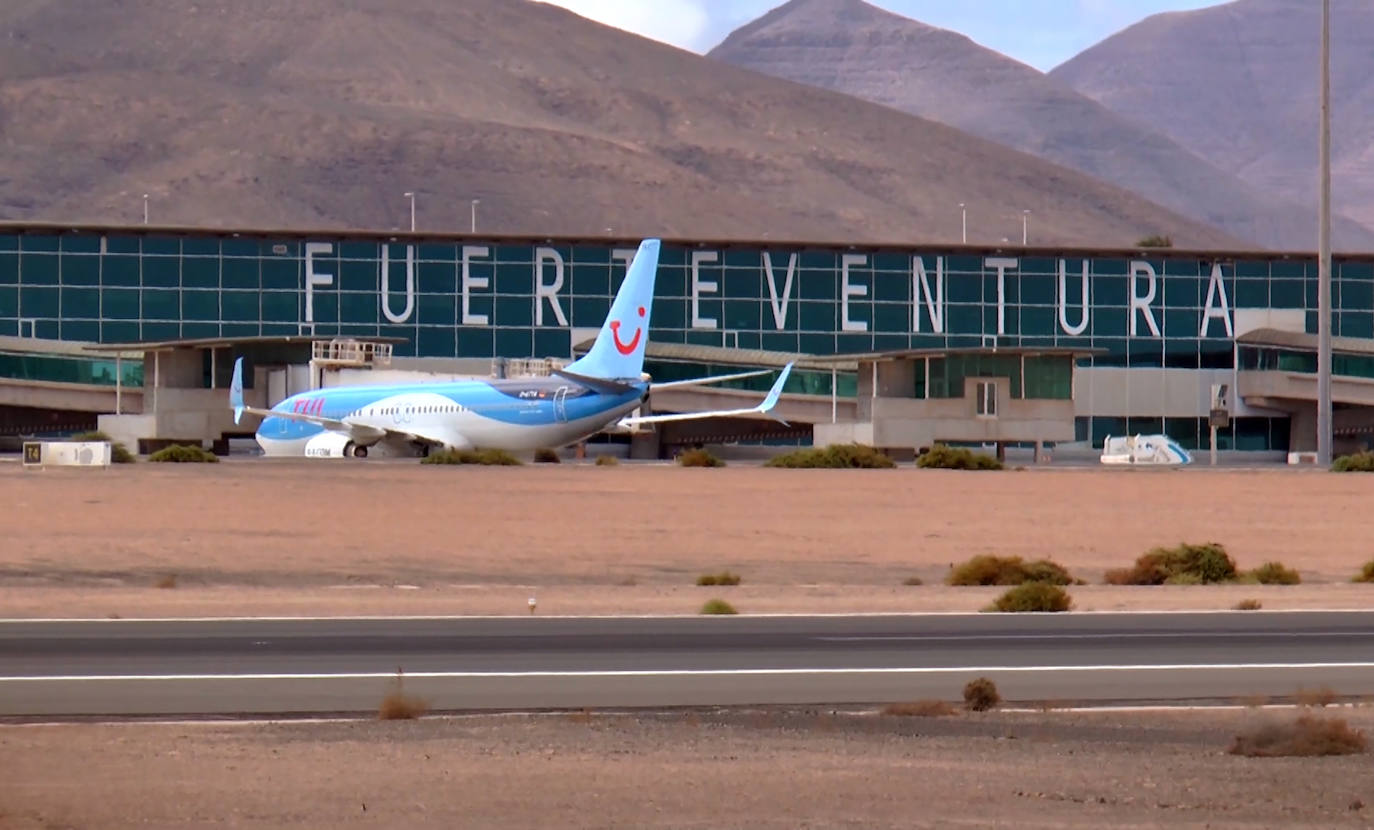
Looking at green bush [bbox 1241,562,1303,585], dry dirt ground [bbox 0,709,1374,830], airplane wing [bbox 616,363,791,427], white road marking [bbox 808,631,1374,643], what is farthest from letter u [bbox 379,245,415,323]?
dry dirt ground [bbox 0,709,1374,830]

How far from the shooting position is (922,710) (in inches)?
642

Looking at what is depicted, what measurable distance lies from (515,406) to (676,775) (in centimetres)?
5465

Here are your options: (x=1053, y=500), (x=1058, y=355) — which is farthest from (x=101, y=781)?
(x=1058, y=355)

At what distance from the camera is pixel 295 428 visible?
71562 millimetres

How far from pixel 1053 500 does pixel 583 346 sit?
147 ft

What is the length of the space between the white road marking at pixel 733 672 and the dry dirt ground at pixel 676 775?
3228 millimetres

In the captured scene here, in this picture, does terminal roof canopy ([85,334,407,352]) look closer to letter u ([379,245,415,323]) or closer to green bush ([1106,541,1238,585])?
letter u ([379,245,415,323])

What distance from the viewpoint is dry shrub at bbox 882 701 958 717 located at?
639 inches

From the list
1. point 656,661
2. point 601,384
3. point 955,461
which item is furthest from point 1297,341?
point 656,661

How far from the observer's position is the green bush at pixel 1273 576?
33.9m

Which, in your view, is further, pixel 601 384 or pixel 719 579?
pixel 601 384

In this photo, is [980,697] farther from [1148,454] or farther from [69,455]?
[1148,454]

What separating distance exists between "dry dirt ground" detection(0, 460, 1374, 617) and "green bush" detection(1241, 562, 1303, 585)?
0.88 m

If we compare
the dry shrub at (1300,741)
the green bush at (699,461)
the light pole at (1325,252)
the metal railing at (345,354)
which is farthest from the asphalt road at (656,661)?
the metal railing at (345,354)
